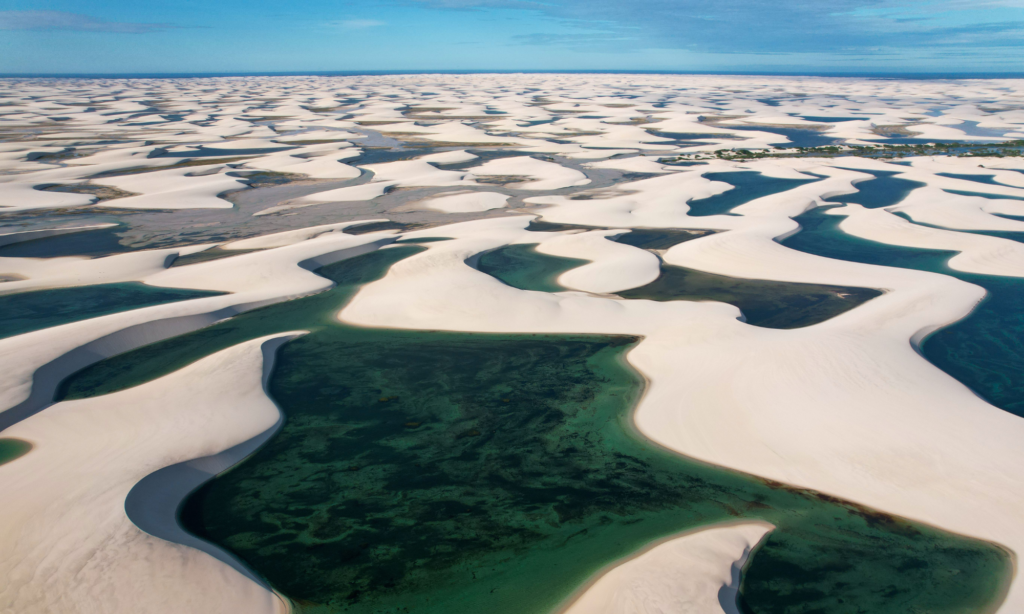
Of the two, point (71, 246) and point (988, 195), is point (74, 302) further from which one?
point (988, 195)

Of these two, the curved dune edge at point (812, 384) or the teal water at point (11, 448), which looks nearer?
the curved dune edge at point (812, 384)

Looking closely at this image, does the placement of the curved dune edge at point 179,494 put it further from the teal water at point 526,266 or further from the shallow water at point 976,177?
the shallow water at point 976,177

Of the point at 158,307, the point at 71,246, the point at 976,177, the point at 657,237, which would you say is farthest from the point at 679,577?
the point at 976,177

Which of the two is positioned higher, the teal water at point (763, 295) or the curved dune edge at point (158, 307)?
the teal water at point (763, 295)

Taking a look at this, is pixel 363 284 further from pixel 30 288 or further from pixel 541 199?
pixel 541 199

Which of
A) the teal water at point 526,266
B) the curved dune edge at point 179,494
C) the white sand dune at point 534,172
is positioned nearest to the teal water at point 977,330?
the teal water at point 526,266

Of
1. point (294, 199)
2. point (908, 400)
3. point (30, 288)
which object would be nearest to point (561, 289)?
point (908, 400)

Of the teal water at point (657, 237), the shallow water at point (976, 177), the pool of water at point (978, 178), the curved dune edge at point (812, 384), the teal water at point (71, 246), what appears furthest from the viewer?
the shallow water at point (976, 177)
